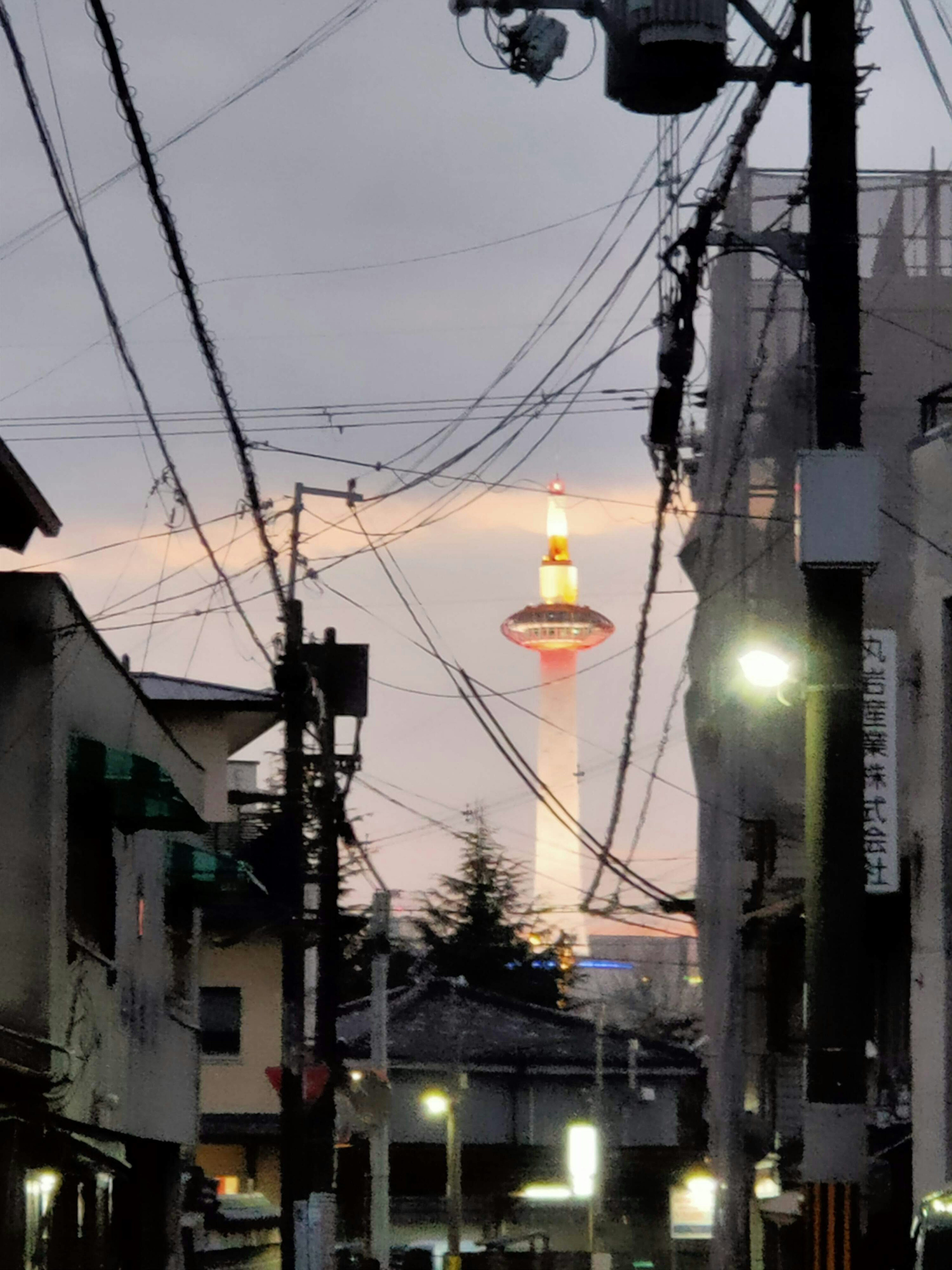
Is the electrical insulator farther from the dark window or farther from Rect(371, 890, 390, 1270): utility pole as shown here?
Result: Rect(371, 890, 390, 1270): utility pole

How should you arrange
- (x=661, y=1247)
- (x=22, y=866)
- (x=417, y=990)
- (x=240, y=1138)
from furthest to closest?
(x=417, y=990) → (x=661, y=1247) → (x=240, y=1138) → (x=22, y=866)

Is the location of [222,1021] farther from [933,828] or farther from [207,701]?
[933,828]

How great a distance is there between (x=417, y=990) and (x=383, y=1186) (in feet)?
75.6

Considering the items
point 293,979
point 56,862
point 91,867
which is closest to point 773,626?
point 293,979

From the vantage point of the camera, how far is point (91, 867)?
2202 cm

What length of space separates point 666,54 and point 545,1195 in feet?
152

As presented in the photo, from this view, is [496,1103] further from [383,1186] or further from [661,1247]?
[383,1186]

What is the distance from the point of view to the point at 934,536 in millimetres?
24094

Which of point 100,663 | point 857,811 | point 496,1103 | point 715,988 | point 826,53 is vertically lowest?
point 496,1103

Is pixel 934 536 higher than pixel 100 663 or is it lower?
higher

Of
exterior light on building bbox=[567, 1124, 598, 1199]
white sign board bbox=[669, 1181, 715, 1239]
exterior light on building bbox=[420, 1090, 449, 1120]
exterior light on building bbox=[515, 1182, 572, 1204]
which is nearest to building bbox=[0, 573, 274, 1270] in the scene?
exterior light on building bbox=[420, 1090, 449, 1120]

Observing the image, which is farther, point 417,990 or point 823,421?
point 417,990

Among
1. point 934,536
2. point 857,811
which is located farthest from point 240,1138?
point 857,811

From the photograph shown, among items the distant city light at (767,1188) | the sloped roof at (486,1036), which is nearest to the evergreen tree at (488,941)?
the sloped roof at (486,1036)
